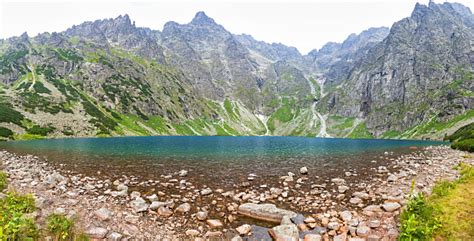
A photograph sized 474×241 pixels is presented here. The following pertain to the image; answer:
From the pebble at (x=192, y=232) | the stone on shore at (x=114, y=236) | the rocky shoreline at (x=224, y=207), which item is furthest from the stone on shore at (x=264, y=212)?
the stone on shore at (x=114, y=236)

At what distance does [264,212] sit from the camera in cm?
1847

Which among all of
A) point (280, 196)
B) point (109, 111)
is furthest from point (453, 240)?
point (109, 111)

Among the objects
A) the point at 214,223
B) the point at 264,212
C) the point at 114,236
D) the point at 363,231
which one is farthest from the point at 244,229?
the point at 114,236

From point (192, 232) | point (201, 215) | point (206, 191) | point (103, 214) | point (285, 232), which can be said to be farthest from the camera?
point (206, 191)

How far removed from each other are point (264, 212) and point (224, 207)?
3215 mm

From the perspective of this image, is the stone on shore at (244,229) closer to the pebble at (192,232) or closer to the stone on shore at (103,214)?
the pebble at (192,232)

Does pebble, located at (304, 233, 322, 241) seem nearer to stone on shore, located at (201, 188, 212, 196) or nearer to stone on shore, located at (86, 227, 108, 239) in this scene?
stone on shore, located at (201, 188, 212, 196)

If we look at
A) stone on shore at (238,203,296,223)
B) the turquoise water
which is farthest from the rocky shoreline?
the turquoise water

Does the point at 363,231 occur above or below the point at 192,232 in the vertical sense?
above

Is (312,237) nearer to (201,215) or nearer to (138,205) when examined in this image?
(201,215)

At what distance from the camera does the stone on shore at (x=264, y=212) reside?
→ 710 inches

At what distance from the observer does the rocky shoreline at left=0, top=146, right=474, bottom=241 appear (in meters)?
15.5

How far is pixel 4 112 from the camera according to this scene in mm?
121500

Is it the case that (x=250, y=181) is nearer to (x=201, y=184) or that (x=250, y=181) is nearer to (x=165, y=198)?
(x=201, y=184)
